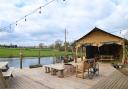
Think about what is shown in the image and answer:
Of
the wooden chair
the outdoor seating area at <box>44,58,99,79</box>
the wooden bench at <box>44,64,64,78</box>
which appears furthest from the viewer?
the wooden bench at <box>44,64,64,78</box>

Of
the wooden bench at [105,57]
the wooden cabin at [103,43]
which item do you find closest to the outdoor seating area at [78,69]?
the wooden cabin at [103,43]

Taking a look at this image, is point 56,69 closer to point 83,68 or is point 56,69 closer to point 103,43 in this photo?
point 83,68

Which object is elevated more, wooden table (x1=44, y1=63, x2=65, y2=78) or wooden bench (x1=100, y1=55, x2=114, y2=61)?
wooden bench (x1=100, y1=55, x2=114, y2=61)

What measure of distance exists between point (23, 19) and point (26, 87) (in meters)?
4.74

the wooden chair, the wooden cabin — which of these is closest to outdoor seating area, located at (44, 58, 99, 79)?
the wooden chair

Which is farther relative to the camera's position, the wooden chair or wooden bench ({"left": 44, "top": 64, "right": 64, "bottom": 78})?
wooden bench ({"left": 44, "top": 64, "right": 64, "bottom": 78})

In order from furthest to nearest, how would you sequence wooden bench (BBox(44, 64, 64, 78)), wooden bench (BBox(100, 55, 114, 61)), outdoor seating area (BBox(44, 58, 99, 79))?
wooden bench (BBox(100, 55, 114, 61)) < wooden bench (BBox(44, 64, 64, 78)) < outdoor seating area (BBox(44, 58, 99, 79))

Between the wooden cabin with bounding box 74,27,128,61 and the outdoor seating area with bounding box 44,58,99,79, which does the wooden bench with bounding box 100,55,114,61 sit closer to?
the wooden cabin with bounding box 74,27,128,61

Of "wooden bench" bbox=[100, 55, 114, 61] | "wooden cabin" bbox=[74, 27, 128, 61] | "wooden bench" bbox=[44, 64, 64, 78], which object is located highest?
"wooden cabin" bbox=[74, 27, 128, 61]

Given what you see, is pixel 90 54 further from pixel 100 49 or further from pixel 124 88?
pixel 124 88

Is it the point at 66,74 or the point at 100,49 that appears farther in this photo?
the point at 100,49

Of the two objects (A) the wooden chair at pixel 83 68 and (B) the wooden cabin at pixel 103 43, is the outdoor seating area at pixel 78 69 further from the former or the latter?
(B) the wooden cabin at pixel 103 43

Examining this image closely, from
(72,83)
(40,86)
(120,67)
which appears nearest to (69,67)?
(72,83)

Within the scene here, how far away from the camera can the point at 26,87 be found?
28.1ft
